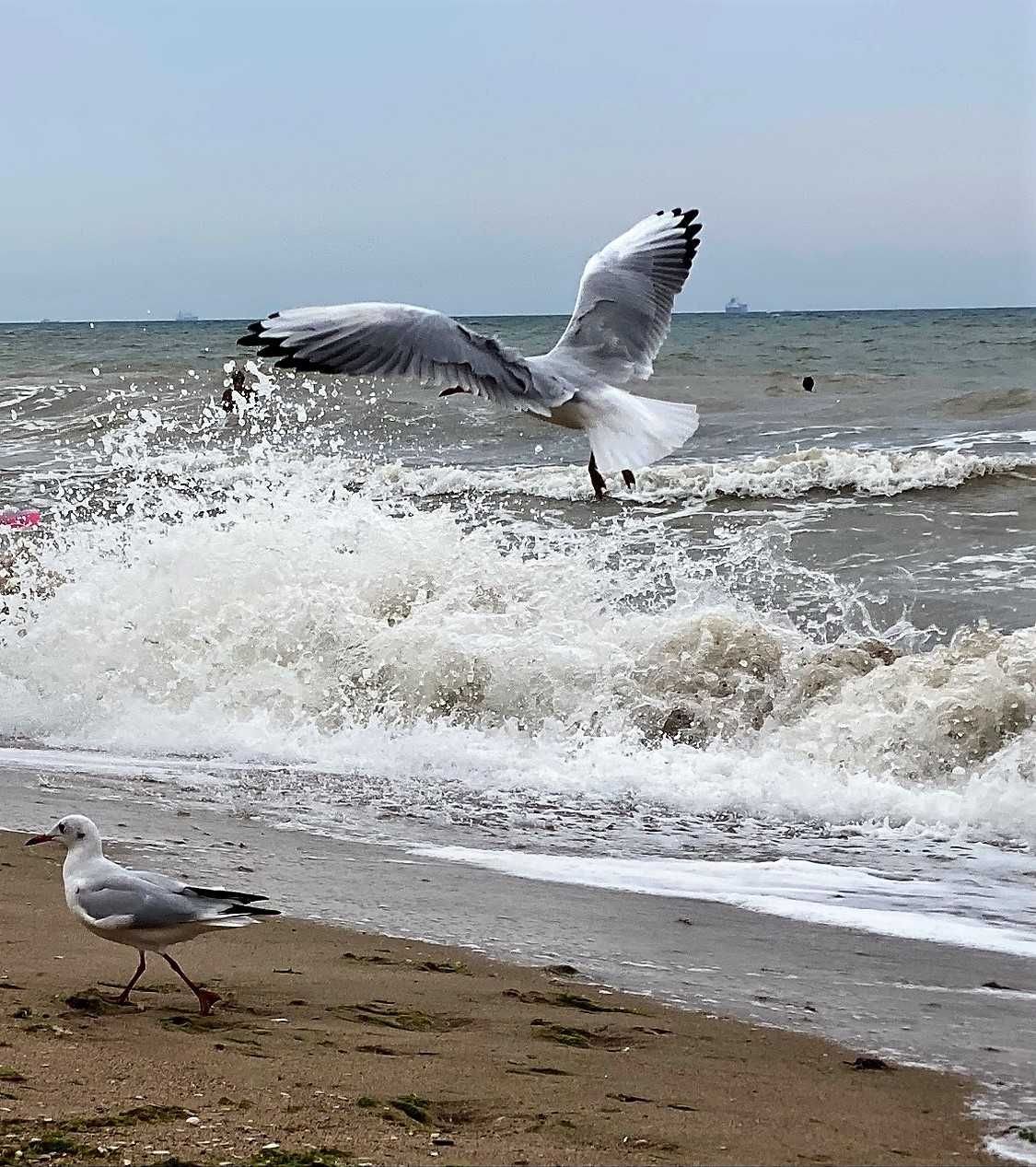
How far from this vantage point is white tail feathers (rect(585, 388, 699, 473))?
482 centimetres

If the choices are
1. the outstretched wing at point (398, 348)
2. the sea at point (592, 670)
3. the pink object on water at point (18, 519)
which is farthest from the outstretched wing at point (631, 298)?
the pink object on water at point (18, 519)

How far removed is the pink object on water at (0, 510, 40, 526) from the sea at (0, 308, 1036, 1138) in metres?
0.30

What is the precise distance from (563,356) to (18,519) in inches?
365

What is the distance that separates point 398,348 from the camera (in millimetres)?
4594

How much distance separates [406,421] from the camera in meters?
20.9

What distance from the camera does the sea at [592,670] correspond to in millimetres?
5668

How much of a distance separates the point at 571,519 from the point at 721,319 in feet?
143

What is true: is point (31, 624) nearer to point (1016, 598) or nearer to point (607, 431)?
point (607, 431)

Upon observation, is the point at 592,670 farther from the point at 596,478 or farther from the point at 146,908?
the point at 146,908

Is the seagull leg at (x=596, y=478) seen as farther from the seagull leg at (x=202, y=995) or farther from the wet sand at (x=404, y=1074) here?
the seagull leg at (x=202, y=995)

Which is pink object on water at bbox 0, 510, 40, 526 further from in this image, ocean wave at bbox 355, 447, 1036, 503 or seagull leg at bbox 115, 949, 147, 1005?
seagull leg at bbox 115, 949, 147, 1005

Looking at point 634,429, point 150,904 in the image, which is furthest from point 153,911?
point 634,429

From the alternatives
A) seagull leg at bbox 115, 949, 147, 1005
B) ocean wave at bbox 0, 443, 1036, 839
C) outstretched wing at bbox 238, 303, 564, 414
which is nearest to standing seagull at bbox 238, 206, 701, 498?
outstretched wing at bbox 238, 303, 564, 414

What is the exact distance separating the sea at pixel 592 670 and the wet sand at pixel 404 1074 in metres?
1.24
